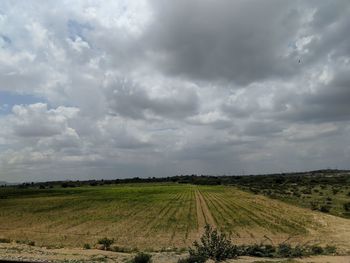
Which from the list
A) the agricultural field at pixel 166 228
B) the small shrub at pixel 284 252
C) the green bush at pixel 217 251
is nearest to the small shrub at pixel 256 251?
the small shrub at pixel 284 252

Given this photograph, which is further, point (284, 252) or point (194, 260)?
point (284, 252)

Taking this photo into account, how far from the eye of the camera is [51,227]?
145 feet

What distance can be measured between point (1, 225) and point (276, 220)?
30943 millimetres

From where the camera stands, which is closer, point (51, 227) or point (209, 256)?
point (209, 256)

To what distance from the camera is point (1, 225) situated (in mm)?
47344

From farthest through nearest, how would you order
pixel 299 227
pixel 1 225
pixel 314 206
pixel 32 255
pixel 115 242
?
pixel 314 206
pixel 1 225
pixel 299 227
pixel 115 242
pixel 32 255

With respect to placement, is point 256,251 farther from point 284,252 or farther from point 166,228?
point 166,228

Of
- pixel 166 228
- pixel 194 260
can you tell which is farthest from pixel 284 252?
pixel 166 228

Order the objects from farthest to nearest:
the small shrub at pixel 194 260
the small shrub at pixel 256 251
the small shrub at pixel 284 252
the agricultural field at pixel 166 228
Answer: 1. the agricultural field at pixel 166 228
2. the small shrub at pixel 256 251
3. the small shrub at pixel 284 252
4. the small shrub at pixel 194 260

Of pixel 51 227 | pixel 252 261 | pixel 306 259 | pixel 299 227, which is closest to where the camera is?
pixel 252 261

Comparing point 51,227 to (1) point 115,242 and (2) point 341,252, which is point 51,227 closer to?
(1) point 115,242

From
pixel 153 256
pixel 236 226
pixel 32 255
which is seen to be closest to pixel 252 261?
pixel 153 256

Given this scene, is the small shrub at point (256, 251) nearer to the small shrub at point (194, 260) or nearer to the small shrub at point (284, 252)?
the small shrub at point (284, 252)

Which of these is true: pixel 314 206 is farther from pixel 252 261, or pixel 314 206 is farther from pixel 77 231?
pixel 252 261
